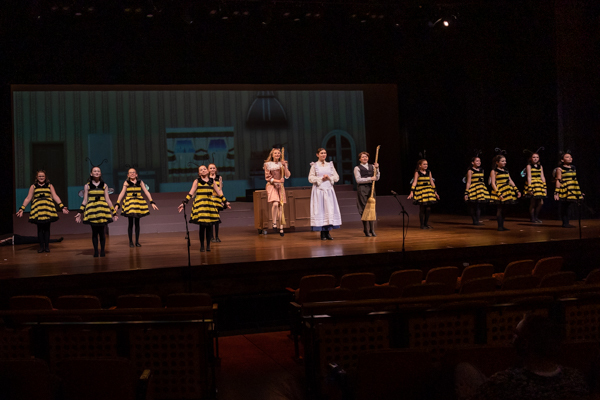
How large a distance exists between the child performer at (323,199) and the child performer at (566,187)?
3.91 m

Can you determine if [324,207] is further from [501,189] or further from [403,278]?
[403,278]

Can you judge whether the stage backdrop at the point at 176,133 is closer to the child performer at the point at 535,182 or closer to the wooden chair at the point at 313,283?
the child performer at the point at 535,182

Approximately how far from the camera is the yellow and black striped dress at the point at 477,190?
389 inches

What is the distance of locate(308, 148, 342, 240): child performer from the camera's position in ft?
28.2

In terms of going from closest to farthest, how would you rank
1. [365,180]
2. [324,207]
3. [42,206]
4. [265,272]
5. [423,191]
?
[265,272] < [42,206] < [324,207] < [365,180] < [423,191]

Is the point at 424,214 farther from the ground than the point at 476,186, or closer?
closer

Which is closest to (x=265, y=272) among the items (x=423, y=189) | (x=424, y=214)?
(x=423, y=189)

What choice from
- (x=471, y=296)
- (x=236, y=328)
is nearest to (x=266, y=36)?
(x=236, y=328)

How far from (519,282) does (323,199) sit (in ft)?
14.4

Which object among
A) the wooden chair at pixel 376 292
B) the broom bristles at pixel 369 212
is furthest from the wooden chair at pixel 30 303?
the broom bristles at pixel 369 212

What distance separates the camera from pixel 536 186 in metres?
9.85

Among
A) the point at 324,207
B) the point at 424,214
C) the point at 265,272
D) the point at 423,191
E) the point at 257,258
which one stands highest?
the point at 423,191

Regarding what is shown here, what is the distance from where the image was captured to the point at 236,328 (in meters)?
6.05

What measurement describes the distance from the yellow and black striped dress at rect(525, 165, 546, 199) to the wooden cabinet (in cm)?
403
